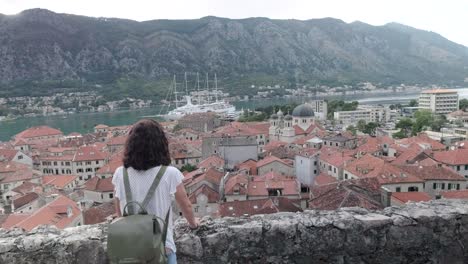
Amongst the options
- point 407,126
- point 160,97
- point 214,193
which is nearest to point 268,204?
point 214,193

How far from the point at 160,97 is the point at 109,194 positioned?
130719mm

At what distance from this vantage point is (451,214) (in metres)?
4.24

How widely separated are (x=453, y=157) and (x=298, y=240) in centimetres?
3384

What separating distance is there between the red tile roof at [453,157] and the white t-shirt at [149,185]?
3472 cm

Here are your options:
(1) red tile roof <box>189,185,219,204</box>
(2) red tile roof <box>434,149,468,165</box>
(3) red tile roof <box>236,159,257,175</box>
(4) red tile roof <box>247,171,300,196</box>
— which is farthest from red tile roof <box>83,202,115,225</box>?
(2) red tile roof <box>434,149,468,165</box>

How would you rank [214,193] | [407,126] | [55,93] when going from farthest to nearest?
1. [55,93]
2. [407,126]
3. [214,193]

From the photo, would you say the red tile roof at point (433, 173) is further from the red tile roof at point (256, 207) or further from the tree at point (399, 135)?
the tree at point (399, 135)

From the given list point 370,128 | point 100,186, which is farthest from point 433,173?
point 370,128

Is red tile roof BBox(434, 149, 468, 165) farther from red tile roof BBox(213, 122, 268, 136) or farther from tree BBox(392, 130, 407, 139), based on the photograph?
red tile roof BBox(213, 122, 268, 136)

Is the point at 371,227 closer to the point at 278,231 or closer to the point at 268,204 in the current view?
the point at 278,231

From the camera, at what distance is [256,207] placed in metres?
21.2

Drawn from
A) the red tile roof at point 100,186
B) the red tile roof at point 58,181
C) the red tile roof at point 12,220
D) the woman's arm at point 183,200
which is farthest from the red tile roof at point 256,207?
the red tile roof at point 58,181

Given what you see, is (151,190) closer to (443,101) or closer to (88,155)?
(88,155)

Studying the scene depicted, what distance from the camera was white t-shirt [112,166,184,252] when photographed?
2842 millimetres
